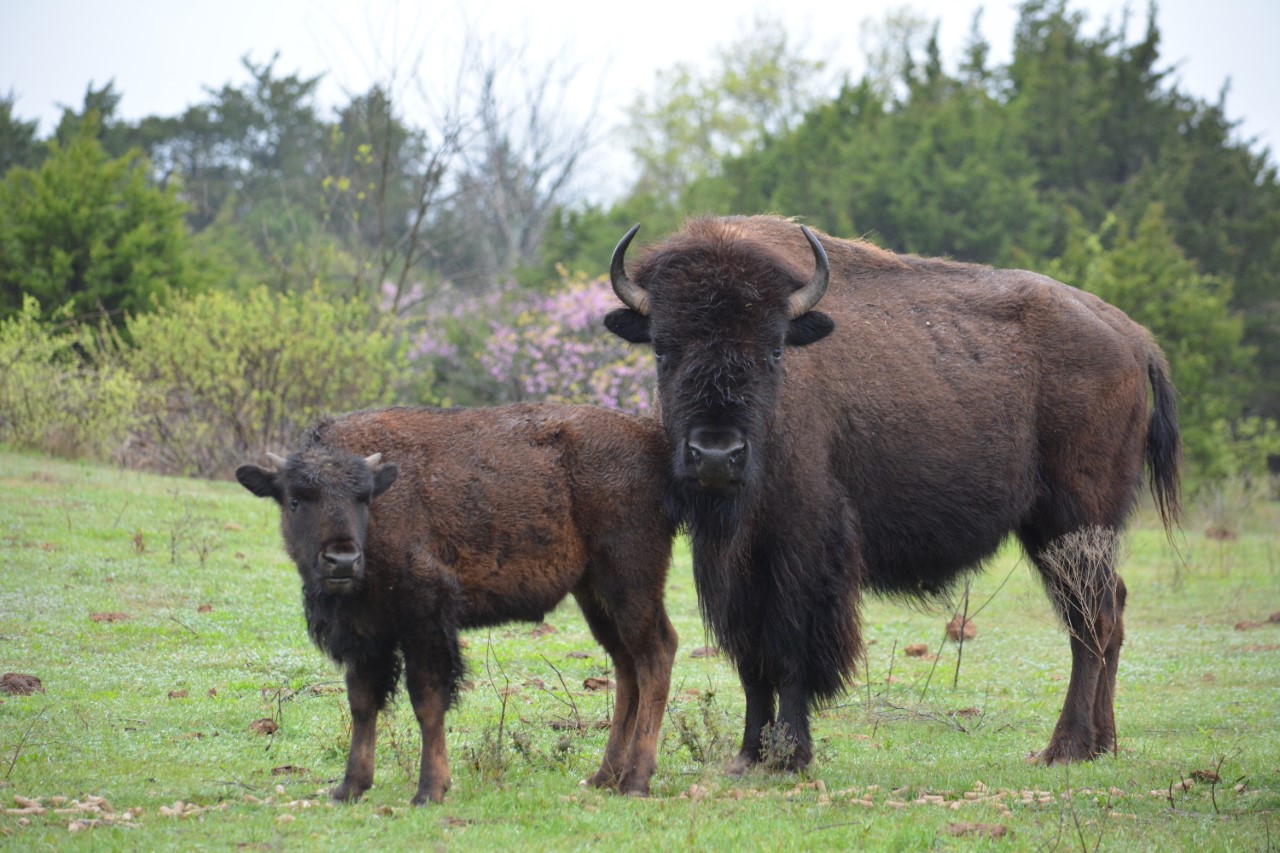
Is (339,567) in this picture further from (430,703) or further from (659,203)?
(659,203)

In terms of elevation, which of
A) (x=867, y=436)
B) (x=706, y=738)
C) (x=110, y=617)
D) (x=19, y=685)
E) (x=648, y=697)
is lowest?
(x=19, y=685)

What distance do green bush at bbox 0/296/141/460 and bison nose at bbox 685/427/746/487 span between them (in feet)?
46.6

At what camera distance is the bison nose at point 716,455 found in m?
6.95

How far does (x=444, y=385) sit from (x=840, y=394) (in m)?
22.8

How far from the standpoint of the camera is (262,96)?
179ft

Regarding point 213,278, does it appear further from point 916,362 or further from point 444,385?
point 916,362

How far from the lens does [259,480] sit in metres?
6.79

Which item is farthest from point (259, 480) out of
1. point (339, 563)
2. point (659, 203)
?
point (659, 203)

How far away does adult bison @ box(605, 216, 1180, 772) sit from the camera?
A: 24.7 ft

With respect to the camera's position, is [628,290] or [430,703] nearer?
[430,703]

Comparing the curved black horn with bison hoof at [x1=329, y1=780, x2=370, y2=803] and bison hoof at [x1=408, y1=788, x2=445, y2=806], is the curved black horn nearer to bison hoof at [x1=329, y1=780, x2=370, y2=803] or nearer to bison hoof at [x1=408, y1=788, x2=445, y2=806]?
bison hoof at [x1=408, y1=788, x2=445, y2=806]

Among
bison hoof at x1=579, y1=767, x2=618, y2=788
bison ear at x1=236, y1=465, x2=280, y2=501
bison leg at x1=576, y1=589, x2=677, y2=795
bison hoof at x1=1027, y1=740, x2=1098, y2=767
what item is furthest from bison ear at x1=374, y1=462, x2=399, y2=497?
bison hoof at x1=1027, y1=740, x2=1098, y2=767

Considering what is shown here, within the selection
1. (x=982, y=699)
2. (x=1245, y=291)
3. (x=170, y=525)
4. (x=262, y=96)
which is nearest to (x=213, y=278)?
(x=170, y=525)

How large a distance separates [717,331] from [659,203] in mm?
40282
